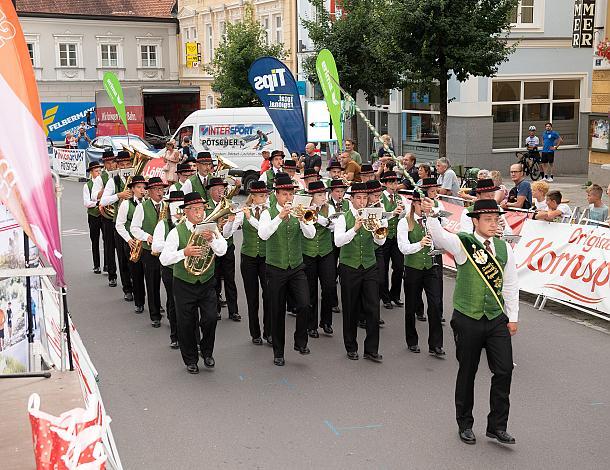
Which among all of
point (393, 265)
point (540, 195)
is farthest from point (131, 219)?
point (540, 195)

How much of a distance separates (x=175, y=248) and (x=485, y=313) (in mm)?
3415

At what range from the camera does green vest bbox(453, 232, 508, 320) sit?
7.10 metres

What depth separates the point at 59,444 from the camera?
14.1 ft

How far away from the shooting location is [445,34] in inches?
772

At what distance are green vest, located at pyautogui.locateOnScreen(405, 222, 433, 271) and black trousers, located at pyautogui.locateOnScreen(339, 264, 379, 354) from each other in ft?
1.52

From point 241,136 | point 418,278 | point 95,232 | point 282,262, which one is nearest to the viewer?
point 282,262

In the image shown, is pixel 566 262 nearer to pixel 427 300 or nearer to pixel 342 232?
pixel 427 300

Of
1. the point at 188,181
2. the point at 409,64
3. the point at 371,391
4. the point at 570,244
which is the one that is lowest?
the point at 371,391

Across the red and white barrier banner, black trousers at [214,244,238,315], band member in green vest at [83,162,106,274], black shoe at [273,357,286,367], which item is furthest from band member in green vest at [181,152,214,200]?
the red and white barrier banner

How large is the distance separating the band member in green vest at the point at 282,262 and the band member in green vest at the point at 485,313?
265cm

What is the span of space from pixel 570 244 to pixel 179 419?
5983 mm

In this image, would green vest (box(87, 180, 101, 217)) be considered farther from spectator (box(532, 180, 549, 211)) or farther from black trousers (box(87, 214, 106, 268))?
spectator (box(532, 180, 549, 211))

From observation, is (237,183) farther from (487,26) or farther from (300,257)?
(487,26)

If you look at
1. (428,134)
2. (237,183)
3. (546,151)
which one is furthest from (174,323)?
(428,134)
